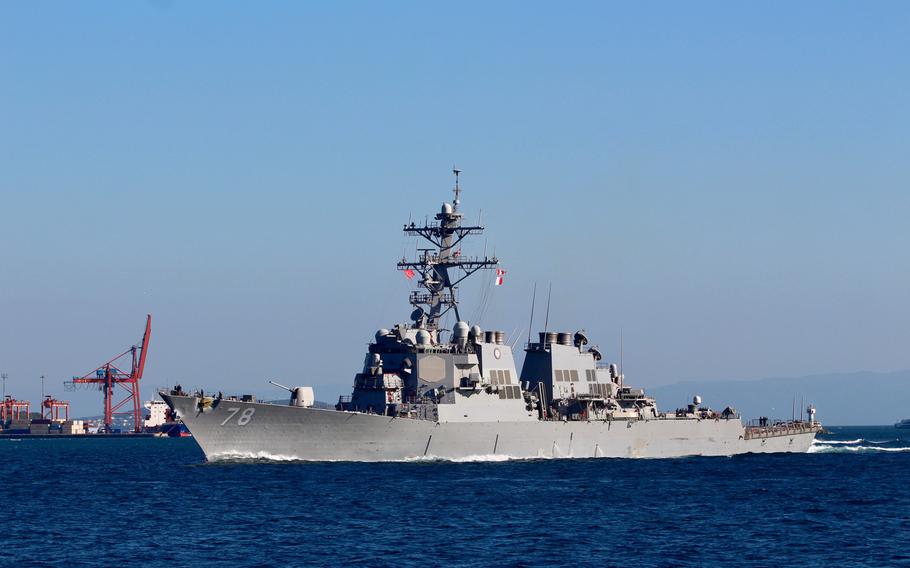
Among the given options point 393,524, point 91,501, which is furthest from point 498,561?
point 91,501

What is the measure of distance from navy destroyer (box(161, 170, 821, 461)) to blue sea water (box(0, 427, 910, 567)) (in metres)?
1.13

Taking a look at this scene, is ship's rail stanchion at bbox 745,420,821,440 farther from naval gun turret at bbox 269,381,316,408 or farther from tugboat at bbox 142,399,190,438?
tugboat at bbox 142,399,190,438

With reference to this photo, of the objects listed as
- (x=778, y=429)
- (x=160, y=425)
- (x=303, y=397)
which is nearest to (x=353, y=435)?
(x=303, y=397)

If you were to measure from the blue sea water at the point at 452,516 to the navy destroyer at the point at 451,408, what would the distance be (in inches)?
44.3

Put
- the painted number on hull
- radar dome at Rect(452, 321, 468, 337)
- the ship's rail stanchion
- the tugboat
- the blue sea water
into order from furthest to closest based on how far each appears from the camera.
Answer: the tugboat, the ship's rail stanchion, radar dome at Rect(452, 321, 468, 337), the painted number on hull, the blue sea water

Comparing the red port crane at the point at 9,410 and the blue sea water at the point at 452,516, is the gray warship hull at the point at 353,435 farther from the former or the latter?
the red port crane at the point at 9,410

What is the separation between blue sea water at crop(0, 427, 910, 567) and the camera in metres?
29.7

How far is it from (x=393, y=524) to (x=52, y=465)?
39394mm

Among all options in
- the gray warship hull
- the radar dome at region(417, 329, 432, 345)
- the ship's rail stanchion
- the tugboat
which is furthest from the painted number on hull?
the tugboat

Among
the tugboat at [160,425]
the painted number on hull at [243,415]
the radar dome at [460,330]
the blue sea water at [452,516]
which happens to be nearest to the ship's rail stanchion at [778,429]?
the blue sea water at [452,516]

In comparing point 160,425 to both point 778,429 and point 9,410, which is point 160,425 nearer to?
point 9,410

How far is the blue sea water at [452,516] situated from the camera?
29703 mm

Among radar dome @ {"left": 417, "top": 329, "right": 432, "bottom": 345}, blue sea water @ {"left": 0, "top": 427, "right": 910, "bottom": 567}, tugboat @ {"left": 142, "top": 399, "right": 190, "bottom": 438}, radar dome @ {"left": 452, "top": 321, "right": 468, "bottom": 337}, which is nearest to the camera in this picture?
blue sea water @ {"left": 0, "top": 427, "right": 910, "bottom": 567}

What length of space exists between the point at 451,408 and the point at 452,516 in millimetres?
14326
